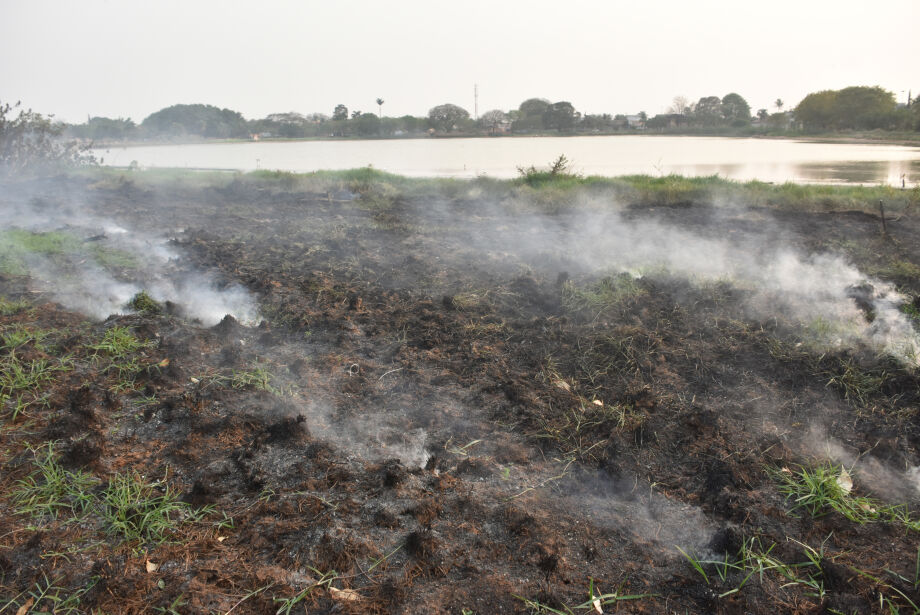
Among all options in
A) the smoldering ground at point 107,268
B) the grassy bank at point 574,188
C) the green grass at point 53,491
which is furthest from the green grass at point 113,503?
the grassy bank at point 574,188

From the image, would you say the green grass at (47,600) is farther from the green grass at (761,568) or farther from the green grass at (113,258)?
the green grass at (113,258)

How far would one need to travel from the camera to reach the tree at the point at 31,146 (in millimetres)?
12891

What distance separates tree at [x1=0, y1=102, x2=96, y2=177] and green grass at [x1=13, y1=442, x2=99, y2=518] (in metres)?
14.3

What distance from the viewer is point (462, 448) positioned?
118 inches

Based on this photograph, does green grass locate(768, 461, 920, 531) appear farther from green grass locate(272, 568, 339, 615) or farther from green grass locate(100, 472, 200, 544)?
green grass locate(100, 472, 200, 544)

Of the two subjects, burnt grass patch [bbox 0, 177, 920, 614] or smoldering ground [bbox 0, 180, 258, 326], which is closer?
burnt grass patch [bbox 0, 177, 920, 614]

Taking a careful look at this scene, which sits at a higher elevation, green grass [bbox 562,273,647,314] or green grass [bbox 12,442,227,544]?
green grass [bbox 562,273,647,314]

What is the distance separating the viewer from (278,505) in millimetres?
2482

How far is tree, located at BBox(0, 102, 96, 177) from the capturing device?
12.9 m

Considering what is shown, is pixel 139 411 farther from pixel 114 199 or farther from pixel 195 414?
pixel 114 199

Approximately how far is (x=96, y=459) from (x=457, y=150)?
18732 millimetres

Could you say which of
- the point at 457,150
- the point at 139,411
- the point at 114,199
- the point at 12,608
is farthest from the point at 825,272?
the point at 457,150

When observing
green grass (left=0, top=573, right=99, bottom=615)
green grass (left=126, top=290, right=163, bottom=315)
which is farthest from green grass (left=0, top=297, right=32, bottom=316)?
green grass (left=0, top=573, right=99, bottom=615)

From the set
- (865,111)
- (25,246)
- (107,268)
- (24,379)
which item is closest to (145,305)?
(24,379)
